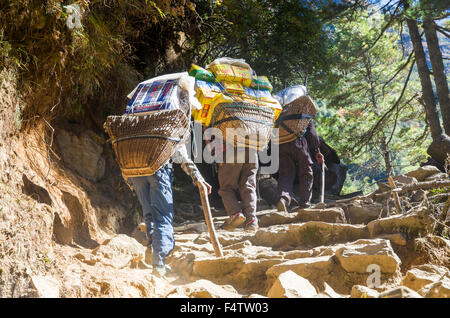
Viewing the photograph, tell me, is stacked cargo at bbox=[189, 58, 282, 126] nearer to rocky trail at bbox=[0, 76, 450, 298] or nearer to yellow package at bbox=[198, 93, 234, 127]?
yellow package at bbox=[198, 93, 234, 127]

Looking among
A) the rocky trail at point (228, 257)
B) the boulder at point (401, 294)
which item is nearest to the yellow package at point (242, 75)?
the rocky trail at point (228, 257)

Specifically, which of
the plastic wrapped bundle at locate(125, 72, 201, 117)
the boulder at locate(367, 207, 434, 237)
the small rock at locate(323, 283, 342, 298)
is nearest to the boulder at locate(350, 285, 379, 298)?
the small rock at locate(323, 283, 342, 298)

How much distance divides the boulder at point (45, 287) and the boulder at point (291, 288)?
4.16ft

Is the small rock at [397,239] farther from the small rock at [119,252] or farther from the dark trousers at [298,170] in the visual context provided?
the dark trousers at [298,170]

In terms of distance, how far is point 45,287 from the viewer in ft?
7.61

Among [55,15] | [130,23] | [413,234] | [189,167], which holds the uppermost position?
[130,23]

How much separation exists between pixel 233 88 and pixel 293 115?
129cm

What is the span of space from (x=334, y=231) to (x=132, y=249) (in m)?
2.04

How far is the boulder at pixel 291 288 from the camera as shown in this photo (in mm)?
2314

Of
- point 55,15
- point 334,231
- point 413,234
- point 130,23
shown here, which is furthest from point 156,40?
point 413,234

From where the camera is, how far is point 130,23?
19.5 ft

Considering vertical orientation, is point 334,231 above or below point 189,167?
below

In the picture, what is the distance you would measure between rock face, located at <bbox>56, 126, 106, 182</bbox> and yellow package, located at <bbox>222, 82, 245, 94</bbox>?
2049 mm

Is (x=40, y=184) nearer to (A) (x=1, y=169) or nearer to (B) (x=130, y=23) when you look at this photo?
(A) (x=1, y=169)
